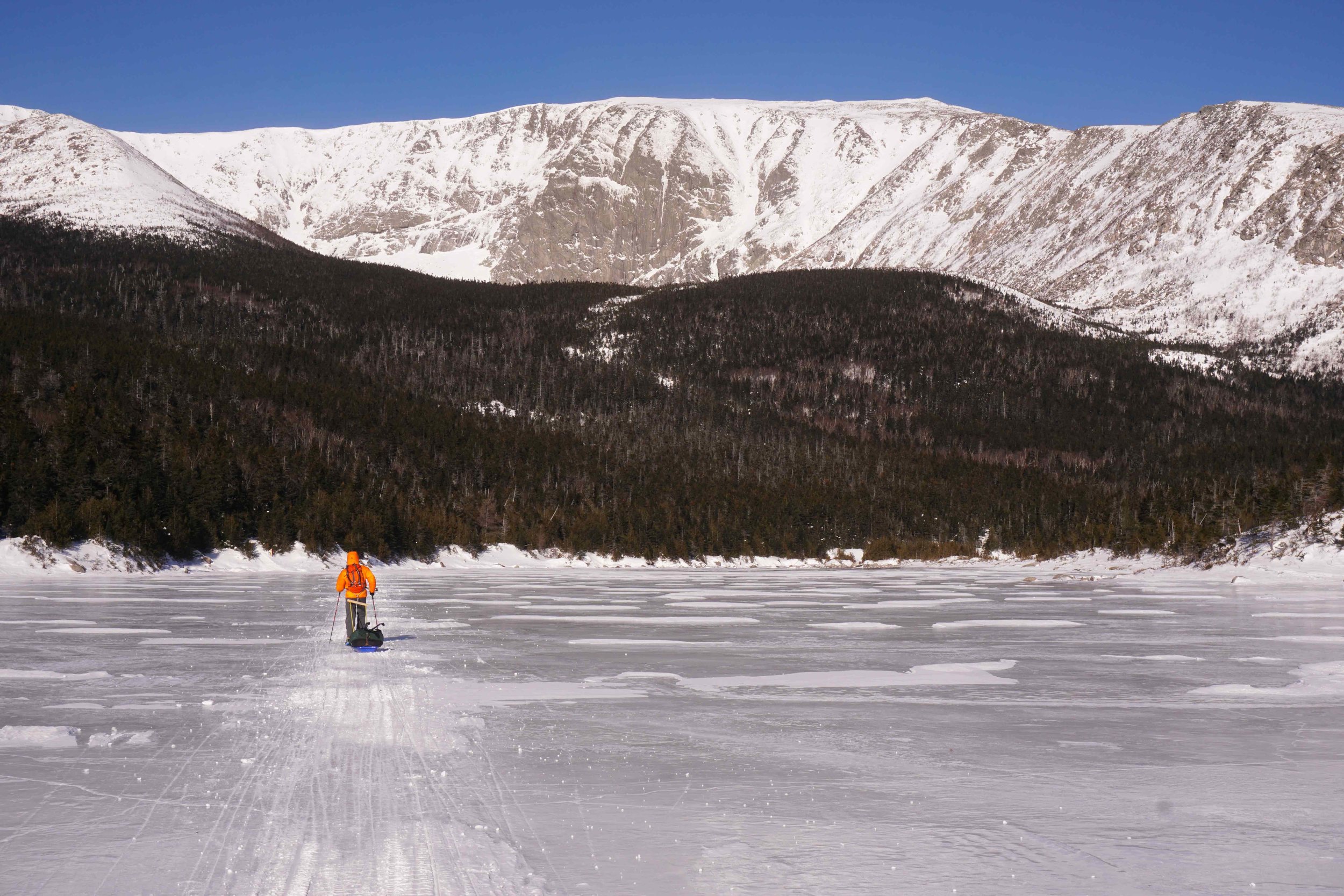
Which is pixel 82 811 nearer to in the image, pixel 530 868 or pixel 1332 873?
pixel 530 868

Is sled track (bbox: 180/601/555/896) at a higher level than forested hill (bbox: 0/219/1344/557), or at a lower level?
lower

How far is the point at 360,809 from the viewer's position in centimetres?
1020

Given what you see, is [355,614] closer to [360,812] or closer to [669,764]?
[669,764]

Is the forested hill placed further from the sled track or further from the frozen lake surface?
the sled track

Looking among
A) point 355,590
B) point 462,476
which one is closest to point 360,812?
point 355,590

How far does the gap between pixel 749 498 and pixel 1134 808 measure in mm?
124392

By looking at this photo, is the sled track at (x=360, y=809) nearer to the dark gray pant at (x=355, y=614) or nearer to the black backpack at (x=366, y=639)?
the black backpack at (x=366, y=639)

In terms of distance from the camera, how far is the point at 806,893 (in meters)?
8.02

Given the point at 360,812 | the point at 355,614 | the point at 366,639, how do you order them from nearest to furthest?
1. the point at 360,812
2. the point at 366,639
3. the point at 355,614

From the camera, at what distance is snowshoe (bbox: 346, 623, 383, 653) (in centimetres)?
2273

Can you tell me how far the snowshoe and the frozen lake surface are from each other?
0.98 feet

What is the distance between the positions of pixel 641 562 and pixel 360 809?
9788 centimetres

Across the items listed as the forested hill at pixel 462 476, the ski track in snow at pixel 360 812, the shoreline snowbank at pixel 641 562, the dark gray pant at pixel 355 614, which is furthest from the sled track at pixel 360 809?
the forested hill at pixel 462 476

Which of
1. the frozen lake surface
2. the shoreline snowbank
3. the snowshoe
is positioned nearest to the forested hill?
the shoreline snowbank
